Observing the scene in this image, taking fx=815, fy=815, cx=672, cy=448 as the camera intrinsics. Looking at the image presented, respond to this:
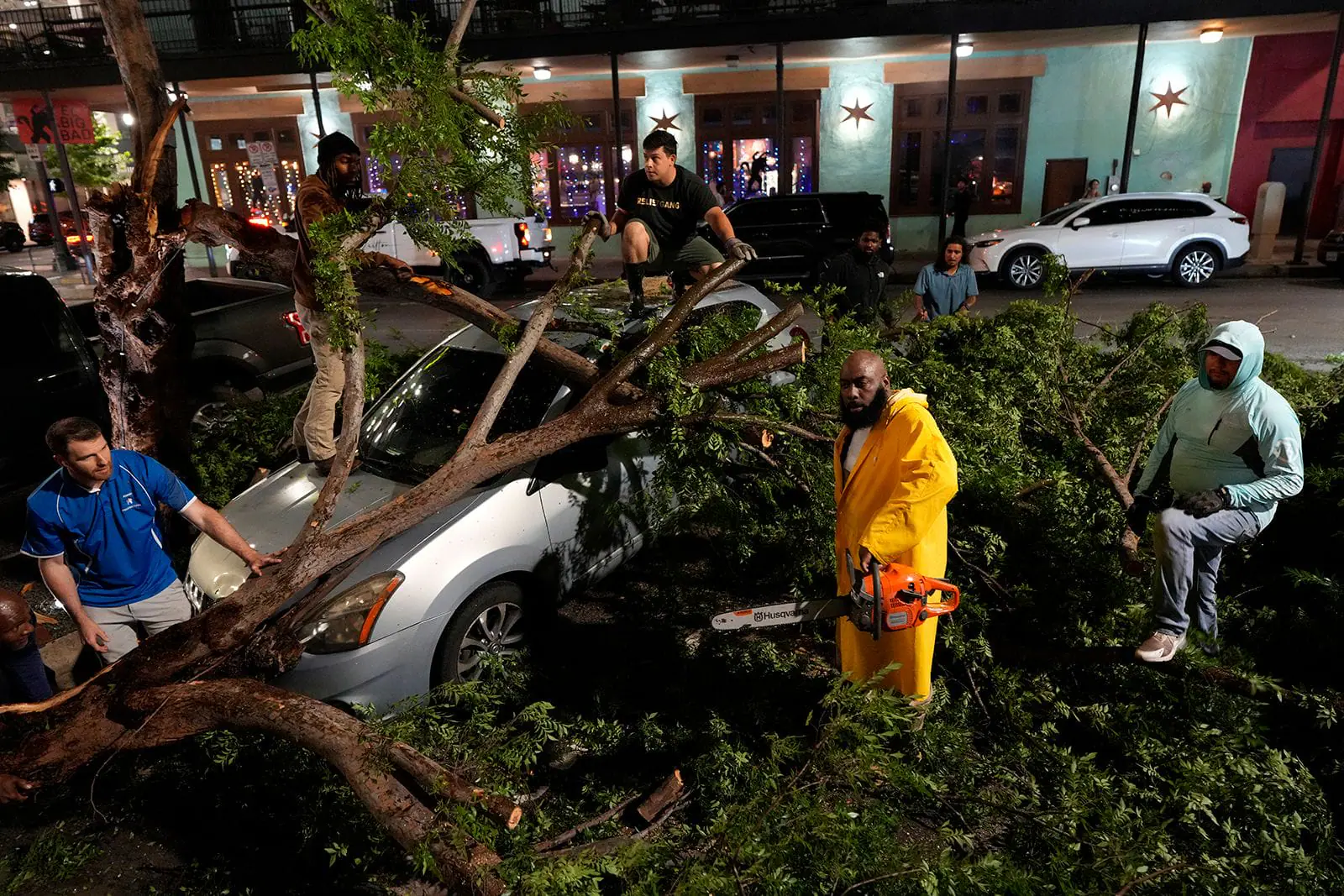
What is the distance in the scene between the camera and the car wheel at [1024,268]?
1427 cm

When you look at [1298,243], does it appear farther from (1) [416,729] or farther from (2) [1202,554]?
(1) [416,729]

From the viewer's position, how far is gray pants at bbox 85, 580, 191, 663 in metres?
3.95

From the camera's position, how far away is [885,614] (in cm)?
329

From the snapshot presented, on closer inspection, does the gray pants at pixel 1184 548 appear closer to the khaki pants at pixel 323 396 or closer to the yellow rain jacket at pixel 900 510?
the yellow rain jacket at pixel 900 510

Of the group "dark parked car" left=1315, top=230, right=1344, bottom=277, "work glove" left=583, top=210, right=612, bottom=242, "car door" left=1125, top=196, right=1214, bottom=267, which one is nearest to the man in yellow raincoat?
"work glove" left=583, top=210, right=612, bottom=242

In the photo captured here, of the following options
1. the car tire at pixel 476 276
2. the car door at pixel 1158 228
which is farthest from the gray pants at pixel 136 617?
the car door at pixel 1158 228

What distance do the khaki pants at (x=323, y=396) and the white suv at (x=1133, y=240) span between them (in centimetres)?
1192

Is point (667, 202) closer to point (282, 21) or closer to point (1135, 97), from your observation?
point (1135, 97)

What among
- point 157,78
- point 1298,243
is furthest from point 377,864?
point 1298,243

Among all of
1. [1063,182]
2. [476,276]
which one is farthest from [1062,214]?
[476,276]

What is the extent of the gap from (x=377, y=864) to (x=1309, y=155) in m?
22.1

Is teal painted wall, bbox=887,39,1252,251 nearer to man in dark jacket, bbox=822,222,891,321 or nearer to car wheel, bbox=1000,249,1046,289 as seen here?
car wheel, bbox=1000,249,1046,289

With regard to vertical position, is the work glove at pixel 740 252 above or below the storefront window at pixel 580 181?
below

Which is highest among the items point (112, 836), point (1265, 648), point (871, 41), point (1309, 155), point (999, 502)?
point (871, 41)
